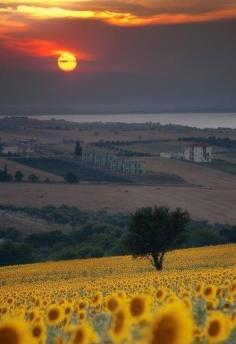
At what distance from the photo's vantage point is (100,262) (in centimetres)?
3800

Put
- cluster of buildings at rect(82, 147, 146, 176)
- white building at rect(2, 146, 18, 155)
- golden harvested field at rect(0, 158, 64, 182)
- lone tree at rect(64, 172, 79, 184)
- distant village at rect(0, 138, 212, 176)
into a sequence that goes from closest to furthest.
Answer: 1. lone tree at rect(64, 172, 79, 184)
2. golden harvested field at rect(0, 158, 64, 182)
3. cluster of buildings at rect(82, 147, 146, 176)
4. distant village at rect(0, 138, 212, 176)
5. white building at rect(2, 146, 18, 155)

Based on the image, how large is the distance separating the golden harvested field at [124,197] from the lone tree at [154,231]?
5234 centimetres

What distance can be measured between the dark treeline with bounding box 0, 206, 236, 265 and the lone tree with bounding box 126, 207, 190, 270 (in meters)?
0.79

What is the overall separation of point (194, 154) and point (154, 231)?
114 metres

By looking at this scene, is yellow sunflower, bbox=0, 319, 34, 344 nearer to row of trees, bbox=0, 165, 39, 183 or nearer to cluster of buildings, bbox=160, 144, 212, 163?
row of trees, bbox=0, 165, 39, 183

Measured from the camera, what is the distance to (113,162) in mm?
134750

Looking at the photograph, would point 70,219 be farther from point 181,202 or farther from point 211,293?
point 211,293

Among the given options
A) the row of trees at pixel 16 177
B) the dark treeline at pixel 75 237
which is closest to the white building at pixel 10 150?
the row of trees at pixel 16 177

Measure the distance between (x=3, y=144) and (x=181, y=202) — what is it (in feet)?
294

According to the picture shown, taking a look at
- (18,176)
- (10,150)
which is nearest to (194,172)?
(18,176)

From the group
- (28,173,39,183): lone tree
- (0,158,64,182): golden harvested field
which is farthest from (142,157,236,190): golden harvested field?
(28,173,39,183): lone tree

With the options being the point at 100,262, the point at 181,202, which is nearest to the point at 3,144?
the point at 181,202

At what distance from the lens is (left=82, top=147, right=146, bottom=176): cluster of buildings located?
12631 cm

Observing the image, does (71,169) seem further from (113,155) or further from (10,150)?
(10,150)
